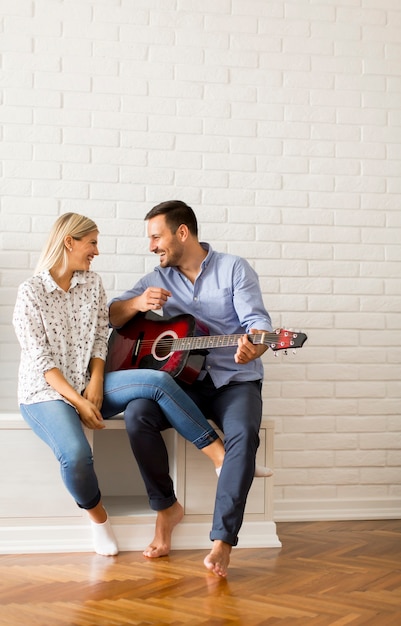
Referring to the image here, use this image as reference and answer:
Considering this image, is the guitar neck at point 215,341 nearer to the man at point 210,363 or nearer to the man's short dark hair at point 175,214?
the man at point 210,363

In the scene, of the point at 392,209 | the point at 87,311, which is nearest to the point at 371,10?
the point at 392,209

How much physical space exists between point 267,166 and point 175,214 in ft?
2.06

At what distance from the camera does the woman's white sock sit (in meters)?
2.86

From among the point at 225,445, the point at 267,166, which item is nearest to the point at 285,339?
the point at 225,445

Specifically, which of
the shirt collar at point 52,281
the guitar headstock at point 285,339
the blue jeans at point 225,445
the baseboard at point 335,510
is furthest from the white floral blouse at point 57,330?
the baseboard at point 335,510

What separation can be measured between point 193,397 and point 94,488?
0.53m

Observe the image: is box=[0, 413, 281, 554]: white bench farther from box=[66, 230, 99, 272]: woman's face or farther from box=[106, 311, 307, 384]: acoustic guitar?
box=[66, 230, 99, 272]: woman's face

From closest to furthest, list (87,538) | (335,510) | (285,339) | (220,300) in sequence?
(285,339) < (87,538) < (220,300) < (335,510)

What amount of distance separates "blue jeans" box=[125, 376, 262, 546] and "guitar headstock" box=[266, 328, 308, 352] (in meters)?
0.32

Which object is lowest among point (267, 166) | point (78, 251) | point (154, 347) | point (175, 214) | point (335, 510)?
point (335, 510)

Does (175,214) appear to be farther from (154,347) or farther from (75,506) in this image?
(75,506)

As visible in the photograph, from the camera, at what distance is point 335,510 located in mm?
3602

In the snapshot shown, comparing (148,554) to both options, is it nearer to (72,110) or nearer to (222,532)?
(222,532)

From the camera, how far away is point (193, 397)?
121 inches
